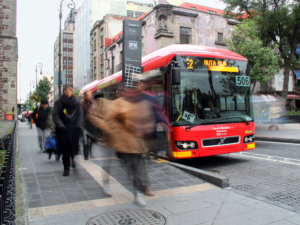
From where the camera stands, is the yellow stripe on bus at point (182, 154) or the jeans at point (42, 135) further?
the jeans at point (42, 135)

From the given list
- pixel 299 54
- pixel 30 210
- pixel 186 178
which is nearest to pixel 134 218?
pixel 30 210

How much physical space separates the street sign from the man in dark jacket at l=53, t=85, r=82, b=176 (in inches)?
120

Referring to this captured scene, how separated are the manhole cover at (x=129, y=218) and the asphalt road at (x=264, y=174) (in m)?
1.68

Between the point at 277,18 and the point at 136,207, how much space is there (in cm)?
2339

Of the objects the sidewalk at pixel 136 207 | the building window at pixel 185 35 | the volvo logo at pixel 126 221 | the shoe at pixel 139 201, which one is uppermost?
the building window at pixel 185 35

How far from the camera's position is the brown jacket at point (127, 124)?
11.7 ft

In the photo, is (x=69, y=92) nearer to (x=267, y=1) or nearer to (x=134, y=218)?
(x=134, y=218)

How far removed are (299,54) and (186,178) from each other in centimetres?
3400

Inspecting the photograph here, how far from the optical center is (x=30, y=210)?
3572mm

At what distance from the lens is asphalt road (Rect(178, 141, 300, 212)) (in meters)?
4.29

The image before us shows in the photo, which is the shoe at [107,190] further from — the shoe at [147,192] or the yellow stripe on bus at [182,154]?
the yellow stripe on bus at [182,154]

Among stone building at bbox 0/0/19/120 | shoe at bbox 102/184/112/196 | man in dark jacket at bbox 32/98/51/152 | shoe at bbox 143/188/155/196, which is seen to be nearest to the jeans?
man in dark jacket at bbox 32/98/51/152

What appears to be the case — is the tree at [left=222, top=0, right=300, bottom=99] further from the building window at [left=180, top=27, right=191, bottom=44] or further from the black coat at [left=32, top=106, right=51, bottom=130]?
the black coat at [left=32, top=106, right=51, bottom=130]

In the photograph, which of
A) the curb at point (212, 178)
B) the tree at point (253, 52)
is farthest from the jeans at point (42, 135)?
the tree at point (253, 52)
